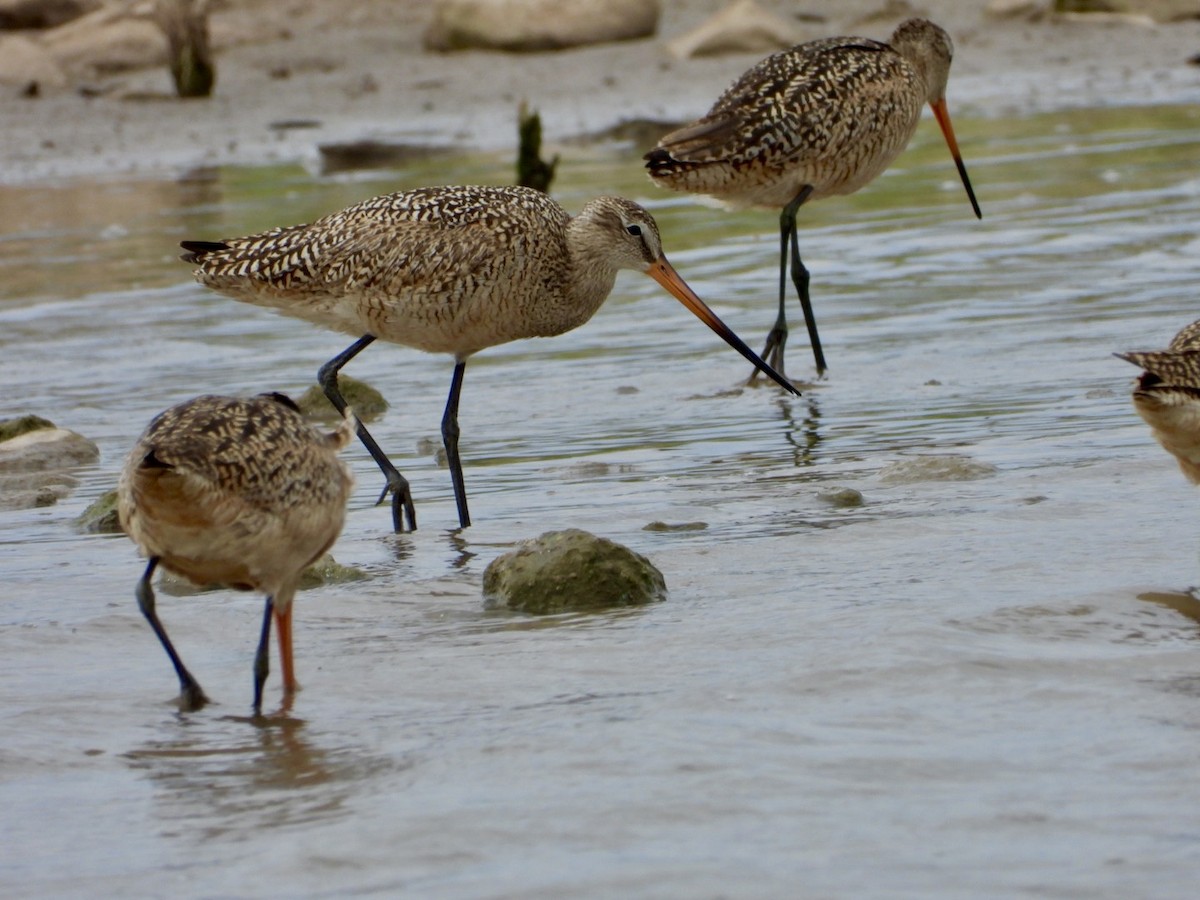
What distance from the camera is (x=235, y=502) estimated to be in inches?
181

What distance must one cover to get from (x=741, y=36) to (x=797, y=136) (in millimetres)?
12882

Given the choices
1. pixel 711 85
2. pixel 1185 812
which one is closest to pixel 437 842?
pixel 1185 812

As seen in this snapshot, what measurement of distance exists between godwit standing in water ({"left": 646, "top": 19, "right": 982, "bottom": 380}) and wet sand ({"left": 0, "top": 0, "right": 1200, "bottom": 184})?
876cm

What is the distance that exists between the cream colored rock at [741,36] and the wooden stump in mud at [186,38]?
4921 millimetres

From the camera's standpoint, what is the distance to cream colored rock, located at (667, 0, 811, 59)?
21688 millimetres

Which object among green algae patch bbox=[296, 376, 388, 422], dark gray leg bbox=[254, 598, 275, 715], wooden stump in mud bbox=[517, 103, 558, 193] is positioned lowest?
green algae patch bbox=[296, 376, 388, 422]

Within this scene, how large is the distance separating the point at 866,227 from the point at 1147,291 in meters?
3.28

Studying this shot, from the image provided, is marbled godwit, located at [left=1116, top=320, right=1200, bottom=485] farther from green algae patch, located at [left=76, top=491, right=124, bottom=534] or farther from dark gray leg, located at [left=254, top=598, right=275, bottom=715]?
green algae patch, located at [left=76, top=491, right=124, bottom=534]

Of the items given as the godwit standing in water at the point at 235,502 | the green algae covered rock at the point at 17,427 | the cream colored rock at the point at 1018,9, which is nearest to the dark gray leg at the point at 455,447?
the godwit standing in water at the point at 235,502

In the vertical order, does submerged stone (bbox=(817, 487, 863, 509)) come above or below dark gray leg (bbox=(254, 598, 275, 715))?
below

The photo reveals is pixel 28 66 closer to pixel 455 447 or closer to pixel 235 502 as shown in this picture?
pixel 455 447

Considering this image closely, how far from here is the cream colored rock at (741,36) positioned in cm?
2169

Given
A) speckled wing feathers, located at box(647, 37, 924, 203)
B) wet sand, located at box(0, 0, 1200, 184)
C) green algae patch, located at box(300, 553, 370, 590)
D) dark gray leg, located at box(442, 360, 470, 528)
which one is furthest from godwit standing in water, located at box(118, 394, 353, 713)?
wet sand, located at box(0, 0, 1200, 184)

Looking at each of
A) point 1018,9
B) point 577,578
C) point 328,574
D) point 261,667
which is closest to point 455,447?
point 328,574
